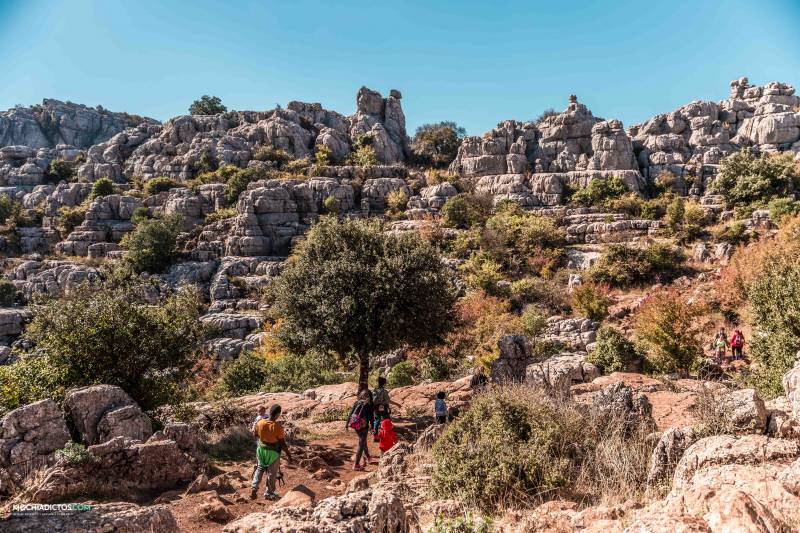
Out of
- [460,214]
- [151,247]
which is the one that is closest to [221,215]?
[151,247]

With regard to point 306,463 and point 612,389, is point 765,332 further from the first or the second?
point 306,463

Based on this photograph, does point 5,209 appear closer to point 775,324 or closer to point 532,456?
point 532,456

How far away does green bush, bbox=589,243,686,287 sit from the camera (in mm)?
25391

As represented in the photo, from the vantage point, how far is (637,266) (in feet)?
82.8

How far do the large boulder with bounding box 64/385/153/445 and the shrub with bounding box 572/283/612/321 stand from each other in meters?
19.2

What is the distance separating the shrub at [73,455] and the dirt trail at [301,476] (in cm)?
153

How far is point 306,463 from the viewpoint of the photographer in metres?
8.62

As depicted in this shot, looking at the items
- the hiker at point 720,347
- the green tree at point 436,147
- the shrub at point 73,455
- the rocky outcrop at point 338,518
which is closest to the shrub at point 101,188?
the green tree at point 436,147

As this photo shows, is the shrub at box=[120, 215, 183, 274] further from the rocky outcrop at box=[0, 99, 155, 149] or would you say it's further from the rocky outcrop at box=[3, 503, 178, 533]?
the rocky outcrop at box=[0, 99, 155, 149]

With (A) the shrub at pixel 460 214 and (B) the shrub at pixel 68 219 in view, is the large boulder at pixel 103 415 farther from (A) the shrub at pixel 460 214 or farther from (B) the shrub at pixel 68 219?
(B) the shrub at pixel 68 219

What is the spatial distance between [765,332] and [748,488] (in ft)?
30.3

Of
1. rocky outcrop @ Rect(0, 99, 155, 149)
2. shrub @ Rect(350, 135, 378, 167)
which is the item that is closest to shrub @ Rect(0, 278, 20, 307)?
shrub @ Rect(350, 135, 378, 167)

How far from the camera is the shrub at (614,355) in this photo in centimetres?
1529

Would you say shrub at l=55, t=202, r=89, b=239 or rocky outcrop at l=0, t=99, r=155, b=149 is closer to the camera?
shrub at l=55, t=202, r=89, b=239
